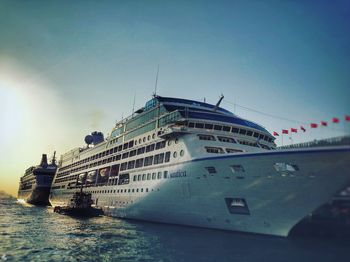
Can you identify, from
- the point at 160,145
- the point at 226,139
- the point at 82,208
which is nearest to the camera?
the point at 226,139

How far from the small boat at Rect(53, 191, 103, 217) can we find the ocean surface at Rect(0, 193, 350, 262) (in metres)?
16.1

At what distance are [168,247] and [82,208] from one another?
2739 centimetres

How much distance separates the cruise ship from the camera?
18.6 metres

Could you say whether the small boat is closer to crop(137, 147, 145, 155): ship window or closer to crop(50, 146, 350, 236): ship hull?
crop(137, 147, 145, 155): ship window

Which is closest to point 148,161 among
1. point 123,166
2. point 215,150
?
point 123,166

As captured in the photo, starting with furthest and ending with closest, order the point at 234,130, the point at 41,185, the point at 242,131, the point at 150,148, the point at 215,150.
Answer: the point at 41,185 → the point at 150,148 → the point at 242,131 → the point at 234,130 → the point at 215,150

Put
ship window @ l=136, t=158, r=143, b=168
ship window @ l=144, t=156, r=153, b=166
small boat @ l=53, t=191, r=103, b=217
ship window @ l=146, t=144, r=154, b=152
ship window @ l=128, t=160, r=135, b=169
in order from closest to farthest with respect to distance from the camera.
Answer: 1. ship window @ l=144, t=156, r=153, b=166
2. ship window @ l=146, t=144, r=154, b=152
3. ship window @ l=136, t=158, r=143, b=168
4. ship window @ l=128, t=160, r=135, b=169
5. small boat @ l=53, t=191, r=103, b=217

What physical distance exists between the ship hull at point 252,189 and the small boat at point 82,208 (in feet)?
55.1

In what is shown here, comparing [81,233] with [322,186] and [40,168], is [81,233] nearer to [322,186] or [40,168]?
[322,186]

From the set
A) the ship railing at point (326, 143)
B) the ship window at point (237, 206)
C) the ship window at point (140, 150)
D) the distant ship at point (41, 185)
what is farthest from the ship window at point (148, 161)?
the distant ship at point (41, 185)

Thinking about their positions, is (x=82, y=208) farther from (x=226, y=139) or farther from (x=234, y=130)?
(x=234, y=130)

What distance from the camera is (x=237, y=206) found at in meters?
21.4

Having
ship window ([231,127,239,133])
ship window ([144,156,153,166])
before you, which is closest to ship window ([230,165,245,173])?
ship window ([231,127,239,133])

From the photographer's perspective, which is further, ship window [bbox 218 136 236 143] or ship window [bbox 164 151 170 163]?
ship window [bbox 164 151 170 163]
